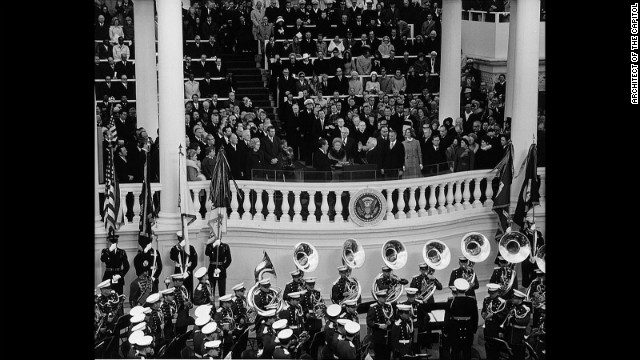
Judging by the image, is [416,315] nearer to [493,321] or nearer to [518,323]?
[493,321]

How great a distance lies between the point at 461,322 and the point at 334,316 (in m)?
2.46

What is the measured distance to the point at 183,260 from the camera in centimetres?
3194

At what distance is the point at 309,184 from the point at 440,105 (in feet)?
21.6

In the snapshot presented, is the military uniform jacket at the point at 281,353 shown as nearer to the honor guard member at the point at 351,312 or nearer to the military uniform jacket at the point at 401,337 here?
the honor guard member at the point at 351,312

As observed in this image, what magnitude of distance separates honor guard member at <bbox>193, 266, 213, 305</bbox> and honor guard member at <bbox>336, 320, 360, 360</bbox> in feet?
10.7

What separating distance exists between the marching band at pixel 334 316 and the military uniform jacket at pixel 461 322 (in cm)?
2

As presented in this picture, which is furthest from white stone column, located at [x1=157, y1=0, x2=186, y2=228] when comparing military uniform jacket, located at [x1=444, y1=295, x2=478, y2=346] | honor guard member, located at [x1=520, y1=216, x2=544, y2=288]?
honor guard member, located at [x1=520, y1=216, x2=544, y2=288]

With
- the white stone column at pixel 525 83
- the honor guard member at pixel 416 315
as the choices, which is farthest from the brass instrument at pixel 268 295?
the white stone column at pixel 525 83

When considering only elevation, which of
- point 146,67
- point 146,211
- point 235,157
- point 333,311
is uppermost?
point 146,67

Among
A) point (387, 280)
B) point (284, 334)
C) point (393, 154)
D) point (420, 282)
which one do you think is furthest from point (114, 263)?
point (393, 154)

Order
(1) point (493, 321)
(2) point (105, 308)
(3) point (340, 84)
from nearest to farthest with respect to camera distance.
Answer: (1) point (493, 321)
(2) point (105, 308)
(3) point (340, 84)

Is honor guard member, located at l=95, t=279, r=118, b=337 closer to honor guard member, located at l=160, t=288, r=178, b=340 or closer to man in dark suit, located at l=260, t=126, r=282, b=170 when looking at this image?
honor guard member, located at l=160, t=288, r=178, b=340

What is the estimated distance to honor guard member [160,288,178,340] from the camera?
97.7 feet

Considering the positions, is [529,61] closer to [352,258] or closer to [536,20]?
[536,20]
